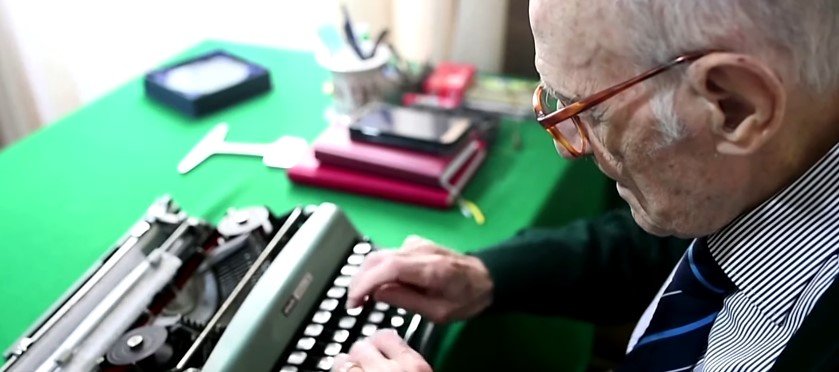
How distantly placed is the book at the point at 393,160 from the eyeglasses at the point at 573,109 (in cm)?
36

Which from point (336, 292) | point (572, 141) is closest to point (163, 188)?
point (336, 292)

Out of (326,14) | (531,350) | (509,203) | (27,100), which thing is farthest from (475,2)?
(27,100)

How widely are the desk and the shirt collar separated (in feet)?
1.25

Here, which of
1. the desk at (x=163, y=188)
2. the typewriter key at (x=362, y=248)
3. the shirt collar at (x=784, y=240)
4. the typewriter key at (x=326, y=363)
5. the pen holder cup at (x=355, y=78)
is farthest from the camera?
the pen holder cup at (x=355, y=78)

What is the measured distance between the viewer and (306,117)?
136cm

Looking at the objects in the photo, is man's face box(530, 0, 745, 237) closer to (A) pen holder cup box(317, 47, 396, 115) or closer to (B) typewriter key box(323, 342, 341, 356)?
(B) typewriter key box(323, 342, 341, 356)

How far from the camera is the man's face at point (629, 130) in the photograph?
59 cm

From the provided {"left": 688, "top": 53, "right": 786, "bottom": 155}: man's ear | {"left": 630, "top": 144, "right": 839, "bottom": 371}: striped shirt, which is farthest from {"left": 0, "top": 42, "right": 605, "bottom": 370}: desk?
{"left": 688, "top": 53, "right": 786, "bottom": 155}: man's ear

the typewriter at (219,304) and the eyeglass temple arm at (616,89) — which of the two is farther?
the typewriter at (219,304)

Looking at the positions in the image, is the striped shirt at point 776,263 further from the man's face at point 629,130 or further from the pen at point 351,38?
the pen at point 351,38

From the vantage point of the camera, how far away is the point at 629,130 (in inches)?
25.0

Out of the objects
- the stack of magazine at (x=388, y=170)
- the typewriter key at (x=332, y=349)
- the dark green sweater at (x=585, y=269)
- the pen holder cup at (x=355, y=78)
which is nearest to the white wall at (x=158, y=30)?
the pen holder cup at (x=355, y=78)

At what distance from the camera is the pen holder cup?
50.3 inches

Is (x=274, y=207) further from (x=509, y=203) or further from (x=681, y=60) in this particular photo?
(x=681, y=60)
